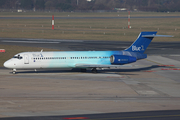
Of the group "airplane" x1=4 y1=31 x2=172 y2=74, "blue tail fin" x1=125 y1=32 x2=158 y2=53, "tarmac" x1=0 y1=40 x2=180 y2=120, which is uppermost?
"blue tail fin" x1=125 y1=32 x2=158 y2=53

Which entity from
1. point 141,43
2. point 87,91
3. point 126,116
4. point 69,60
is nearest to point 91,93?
point 87,91

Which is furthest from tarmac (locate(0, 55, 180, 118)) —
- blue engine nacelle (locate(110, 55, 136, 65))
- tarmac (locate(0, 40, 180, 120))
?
blue engine nacelle (locate(110, 55, 136, 65))

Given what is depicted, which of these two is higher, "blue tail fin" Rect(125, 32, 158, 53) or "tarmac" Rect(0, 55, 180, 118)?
"blue tail fin" Rect(125, 32, 158, 53)

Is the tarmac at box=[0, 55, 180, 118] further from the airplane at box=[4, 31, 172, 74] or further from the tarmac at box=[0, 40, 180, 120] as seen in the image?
the airplane at box=[4, 31, 172, 74]

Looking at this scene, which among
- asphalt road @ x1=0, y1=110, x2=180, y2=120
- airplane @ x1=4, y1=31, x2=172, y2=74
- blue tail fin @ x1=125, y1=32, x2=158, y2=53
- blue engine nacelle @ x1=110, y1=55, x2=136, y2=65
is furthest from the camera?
blue tail fin @ x1=125, y1=32, x2=158, y2=53

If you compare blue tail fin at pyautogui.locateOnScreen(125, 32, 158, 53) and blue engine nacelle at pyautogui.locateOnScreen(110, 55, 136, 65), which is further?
blue tail fin at pyautogui.locateOnScreen(125, 32, 158, 53)

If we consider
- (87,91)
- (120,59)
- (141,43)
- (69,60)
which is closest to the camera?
(87,91)

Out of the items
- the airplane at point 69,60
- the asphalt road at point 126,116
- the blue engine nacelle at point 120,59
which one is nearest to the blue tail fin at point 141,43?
the airplane at point 69,60

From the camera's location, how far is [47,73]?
1706 inches

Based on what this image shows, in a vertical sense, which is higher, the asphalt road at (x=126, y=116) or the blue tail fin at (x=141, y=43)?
the blue tail fin at (x=141, y=43)

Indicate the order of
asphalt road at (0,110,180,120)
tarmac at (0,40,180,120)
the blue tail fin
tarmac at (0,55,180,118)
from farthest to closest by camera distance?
the blue tail fin < tarmac at (0,55,180,118) < tarmac at (0,40,180,120) < asphalt road at (0,110,180,120)

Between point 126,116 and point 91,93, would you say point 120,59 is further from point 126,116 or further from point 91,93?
point 126,116

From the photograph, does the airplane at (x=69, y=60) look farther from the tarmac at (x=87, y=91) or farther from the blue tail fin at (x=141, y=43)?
the tarmac at (x=87, y=91)

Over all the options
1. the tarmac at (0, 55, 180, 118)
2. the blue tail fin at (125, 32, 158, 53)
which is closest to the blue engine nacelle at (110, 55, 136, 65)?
the tarmac at (0, 55, 180, 118)
